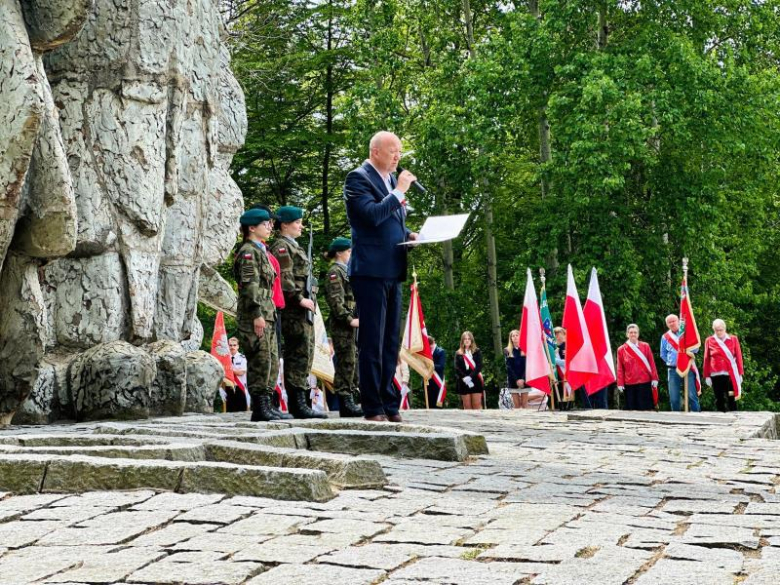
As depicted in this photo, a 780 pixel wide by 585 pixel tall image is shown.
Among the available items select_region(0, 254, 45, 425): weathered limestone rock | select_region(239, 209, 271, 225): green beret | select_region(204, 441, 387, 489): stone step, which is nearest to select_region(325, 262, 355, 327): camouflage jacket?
select_region(239, 209, 271, 225): green beret

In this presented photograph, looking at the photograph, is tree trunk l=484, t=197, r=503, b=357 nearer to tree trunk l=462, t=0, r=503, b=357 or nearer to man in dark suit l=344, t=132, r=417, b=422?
tree trunk l=462, t=0, r=503, b=357

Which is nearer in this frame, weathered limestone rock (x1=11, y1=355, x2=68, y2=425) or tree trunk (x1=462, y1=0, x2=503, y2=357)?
weathered limestone rock (x1=11, y1=355, x2=68, y2=425)

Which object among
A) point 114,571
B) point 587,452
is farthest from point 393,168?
point 114,571

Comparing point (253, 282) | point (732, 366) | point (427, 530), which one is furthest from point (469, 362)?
point (427, 530)

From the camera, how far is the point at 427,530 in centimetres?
468

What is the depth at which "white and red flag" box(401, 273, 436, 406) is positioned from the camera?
2025 centimetres

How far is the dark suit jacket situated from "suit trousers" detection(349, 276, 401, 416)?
0.26ft

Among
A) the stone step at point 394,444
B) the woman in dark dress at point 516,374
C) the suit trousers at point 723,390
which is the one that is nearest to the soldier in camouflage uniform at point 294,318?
the stone step at point 394,444

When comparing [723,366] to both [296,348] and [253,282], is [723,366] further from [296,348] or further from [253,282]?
[253,282]

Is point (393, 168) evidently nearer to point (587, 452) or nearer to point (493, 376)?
point (587, 452)

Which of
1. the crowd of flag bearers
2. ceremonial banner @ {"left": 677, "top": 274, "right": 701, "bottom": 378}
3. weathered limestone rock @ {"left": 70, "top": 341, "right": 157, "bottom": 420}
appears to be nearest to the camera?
weathered limestone rock @ {"left": 70, "top": 341, "right": 157, "bottom": 420}

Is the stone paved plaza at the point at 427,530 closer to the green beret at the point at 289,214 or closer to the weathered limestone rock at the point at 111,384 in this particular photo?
the weathered limestone rock at the point at 111,384

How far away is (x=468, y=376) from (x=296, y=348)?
1009 centimetres

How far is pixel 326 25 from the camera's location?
32.1 metres
